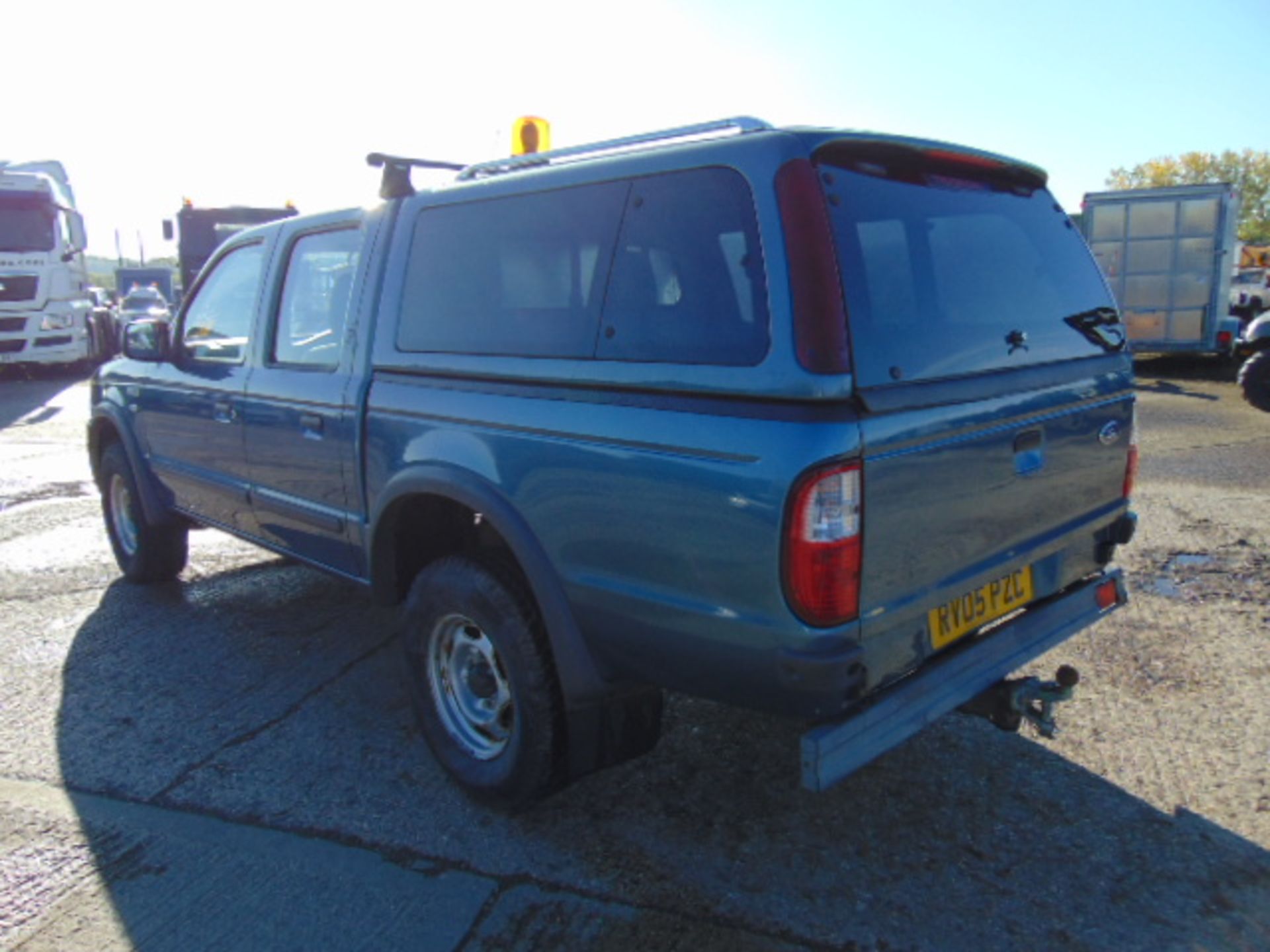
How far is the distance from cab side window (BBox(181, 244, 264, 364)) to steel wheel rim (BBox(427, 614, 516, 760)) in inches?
71.4

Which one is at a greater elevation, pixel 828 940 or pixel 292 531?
pixel 292 531

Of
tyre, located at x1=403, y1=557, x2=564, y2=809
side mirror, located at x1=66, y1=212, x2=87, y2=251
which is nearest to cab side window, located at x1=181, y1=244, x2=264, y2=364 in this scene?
tyre, located at x1=403, y1=557, x2=564, y2=809

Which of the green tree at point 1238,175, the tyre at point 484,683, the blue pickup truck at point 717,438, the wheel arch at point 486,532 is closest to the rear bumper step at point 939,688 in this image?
the blue pickup truck at point 717,438

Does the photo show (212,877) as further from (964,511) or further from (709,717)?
(964,511)

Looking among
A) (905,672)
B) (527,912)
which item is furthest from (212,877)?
(905,672)

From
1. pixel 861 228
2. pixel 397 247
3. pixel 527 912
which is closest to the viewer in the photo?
pixel 861 228

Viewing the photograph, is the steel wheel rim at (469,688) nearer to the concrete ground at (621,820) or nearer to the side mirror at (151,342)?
the concrete ground at (621,820)

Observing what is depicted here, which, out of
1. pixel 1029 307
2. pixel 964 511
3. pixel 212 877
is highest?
pixel 1029 307

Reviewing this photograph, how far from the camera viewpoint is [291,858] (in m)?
2.82

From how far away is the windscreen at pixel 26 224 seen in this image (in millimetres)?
15758

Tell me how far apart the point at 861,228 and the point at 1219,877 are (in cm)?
204

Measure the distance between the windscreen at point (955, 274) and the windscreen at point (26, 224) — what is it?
1765 cm

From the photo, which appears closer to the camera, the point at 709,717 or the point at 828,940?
the point at 828,940

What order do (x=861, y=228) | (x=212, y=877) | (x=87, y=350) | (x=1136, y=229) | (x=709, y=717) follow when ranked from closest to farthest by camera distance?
(x=861, y=228), (x=212, y=877), (x=709, y=717), (x=1136, y=229), (x=87, y=350)
